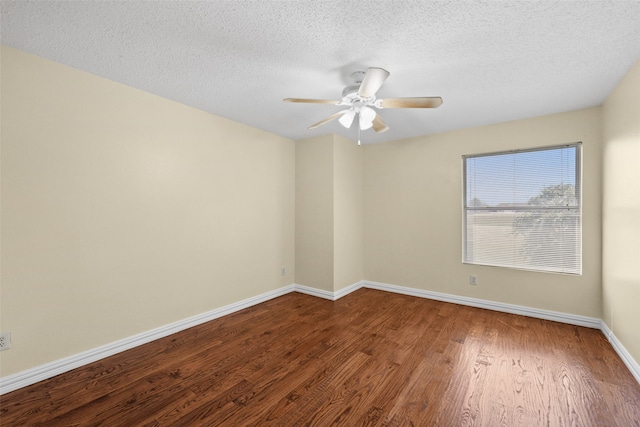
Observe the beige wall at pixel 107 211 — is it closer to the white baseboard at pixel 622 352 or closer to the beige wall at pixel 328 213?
the beige wall at pixel 328 213

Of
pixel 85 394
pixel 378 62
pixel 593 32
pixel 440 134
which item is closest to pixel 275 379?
pixel 85 394

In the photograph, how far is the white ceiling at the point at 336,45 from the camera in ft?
5.19

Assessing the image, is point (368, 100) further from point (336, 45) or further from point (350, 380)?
point (350, 380)

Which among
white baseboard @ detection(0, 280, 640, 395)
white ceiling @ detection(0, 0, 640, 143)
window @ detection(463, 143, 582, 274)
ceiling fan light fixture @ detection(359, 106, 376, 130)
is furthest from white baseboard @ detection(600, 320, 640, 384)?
ceiling fan light fixture @ detection(359, 106, 376, 130)

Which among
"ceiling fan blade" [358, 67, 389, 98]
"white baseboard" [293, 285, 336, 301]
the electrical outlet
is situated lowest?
"white baseboard" [293, 285, 336, 301]

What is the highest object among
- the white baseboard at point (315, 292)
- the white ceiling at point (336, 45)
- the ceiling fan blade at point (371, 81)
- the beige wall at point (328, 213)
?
the white ceiling at point (336, 45)

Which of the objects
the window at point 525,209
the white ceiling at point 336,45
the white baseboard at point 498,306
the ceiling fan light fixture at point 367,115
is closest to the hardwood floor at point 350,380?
the white baseboard at point 498,306

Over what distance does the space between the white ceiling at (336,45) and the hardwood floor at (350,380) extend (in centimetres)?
237

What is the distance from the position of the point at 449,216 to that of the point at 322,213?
A: 1770 mm

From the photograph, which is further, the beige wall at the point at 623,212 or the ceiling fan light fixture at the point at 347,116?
the ceiling fan light fixture at the point at 347,116

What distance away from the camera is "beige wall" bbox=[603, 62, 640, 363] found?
215 centimetres

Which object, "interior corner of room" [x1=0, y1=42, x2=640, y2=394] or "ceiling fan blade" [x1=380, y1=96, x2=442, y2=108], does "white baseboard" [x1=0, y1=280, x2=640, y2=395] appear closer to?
"interior corner of room" [x1=0, y1=42, x2=640, y2=394]

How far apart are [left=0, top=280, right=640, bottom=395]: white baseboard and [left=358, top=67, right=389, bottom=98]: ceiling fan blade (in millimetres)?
2792

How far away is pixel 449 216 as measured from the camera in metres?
3.88
